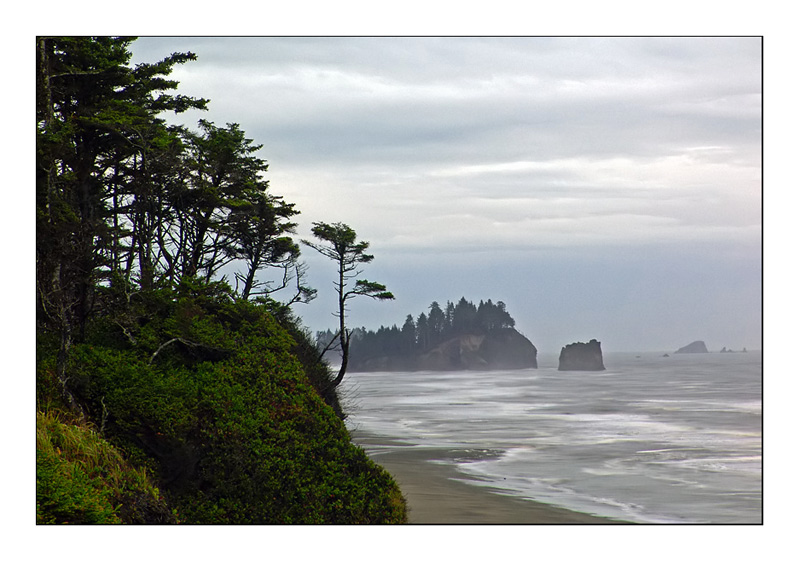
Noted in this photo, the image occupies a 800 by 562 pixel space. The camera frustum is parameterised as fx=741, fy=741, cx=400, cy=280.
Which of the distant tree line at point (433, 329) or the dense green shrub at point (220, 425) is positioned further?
the distant tree line at point (433, 329)

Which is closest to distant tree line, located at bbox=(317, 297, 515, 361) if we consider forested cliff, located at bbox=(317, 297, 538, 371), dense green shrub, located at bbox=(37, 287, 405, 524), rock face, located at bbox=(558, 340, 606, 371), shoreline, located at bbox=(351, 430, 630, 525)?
forested cliff, located at bbox=(317, 297, 538, 371)

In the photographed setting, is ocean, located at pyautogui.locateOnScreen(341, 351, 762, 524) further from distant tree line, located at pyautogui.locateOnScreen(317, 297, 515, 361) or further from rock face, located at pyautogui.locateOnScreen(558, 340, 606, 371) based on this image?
rock face, located at pyautogui.locateOnScreen(558, 340, 606, 371)

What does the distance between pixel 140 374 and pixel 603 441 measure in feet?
71.6

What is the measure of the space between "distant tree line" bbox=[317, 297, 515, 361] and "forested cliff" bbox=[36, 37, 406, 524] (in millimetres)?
50138

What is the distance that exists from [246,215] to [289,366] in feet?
22.3

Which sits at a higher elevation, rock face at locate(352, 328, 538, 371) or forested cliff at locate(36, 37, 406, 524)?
forested cliff at locate(36, 37, 406, 524)

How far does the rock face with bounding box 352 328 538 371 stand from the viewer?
3009 inches

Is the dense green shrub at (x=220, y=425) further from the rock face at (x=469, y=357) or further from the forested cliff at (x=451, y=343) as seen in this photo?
the rock face at (x=469, y=357)

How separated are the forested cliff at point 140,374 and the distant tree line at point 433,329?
50138 mm

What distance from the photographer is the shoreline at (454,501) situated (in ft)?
47.2

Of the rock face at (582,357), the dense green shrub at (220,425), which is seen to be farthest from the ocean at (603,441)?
the rock face at (582,357)

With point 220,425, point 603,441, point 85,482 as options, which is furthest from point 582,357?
point 85,482

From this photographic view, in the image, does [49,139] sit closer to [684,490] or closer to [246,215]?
[246,215]

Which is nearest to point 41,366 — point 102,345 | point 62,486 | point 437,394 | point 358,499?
point 102,345
